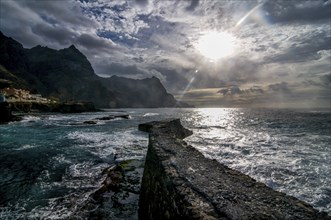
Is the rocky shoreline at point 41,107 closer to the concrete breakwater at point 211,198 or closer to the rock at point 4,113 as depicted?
the rock at point 4,113

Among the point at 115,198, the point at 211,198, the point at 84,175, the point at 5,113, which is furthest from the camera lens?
the point at 5,113

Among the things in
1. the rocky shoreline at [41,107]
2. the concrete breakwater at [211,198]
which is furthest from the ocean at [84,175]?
the rocky shoreline at [41,107]

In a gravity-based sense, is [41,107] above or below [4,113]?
below

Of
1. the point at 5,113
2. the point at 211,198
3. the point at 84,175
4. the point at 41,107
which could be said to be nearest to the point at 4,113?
the point at 5,113

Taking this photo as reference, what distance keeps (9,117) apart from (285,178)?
188 feet

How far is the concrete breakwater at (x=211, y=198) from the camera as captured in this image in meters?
5.23

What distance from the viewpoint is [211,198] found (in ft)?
19.7

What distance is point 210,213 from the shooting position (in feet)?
17.0

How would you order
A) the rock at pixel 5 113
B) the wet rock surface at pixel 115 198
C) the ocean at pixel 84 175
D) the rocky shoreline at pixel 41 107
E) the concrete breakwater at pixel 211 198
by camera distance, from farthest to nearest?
the rocky shoreline at pixel 41 107 → the rock at pixel 5 113 → the ocean at pixel 84 175 → the wet rock surface at pixel 115 198 → the concrete breakwater at pixel 211 198

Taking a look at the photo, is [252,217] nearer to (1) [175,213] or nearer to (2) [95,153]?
(1) [175,213]

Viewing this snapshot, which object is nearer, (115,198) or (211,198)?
(211,198)

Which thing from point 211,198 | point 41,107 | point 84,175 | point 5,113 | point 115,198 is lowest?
point 84,175

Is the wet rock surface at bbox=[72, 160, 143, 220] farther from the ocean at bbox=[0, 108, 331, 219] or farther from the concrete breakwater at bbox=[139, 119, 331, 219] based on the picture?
the concrete breakwater at bbox=[139, 119, 331, 219]

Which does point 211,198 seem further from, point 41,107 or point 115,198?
point 41,107
